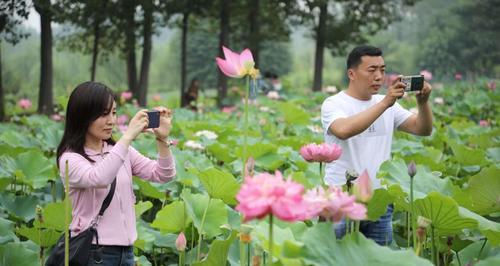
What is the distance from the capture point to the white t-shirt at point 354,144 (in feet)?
7.70

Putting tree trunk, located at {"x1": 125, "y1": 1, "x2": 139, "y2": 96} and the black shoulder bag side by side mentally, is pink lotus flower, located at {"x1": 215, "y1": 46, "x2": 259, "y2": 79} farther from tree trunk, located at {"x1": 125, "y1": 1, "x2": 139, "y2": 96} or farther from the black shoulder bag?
tree trunk, located at {"x1": 125, "y1": 1, "x2": 139, "y2": 96}

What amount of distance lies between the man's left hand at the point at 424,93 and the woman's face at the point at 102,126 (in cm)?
110

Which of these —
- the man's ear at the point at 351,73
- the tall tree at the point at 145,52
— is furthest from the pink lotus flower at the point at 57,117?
the man's ear at the point at 351,73

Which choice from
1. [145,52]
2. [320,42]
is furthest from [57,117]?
[320,42]

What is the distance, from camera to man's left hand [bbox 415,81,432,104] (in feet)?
7.61

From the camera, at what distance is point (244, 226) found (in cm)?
133

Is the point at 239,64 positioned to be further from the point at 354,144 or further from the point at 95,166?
the point at 354,144

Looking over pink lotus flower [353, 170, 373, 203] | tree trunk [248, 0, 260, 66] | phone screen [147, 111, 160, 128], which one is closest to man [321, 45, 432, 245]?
phone screen [147, 111, 160, 128]

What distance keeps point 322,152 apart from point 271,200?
0.85 metres

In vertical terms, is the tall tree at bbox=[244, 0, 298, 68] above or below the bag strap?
above

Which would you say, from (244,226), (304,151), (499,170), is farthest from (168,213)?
(499,170)

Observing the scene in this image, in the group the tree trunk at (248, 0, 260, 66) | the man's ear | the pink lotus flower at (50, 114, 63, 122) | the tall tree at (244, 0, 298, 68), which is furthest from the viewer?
the tall tree at (244, 0, 298, 68)

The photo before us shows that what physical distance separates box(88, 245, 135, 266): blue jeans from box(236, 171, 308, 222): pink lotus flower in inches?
38.0

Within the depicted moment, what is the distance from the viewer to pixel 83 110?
1.89 m
